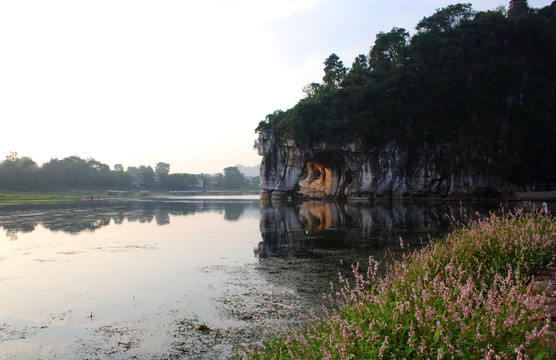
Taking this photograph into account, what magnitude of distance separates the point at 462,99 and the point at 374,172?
1680cm

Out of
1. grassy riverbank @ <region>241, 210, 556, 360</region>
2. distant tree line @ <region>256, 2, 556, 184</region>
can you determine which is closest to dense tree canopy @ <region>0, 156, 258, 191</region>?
distant tree line @ <region>256, 2, 556, 184</region>

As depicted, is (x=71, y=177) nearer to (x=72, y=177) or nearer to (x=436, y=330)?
(x=72, y=177)

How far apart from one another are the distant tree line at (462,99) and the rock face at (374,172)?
148cm

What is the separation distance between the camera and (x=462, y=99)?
55062 millimetres

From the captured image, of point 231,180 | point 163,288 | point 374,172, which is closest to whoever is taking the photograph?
point 163,288

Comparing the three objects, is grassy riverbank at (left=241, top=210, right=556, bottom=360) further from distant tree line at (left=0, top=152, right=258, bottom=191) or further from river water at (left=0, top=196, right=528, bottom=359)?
distant tree line at (left=0, top=152, right=258, bottom=191)

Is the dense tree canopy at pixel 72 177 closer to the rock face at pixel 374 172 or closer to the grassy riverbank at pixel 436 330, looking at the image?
the rock face at pixel 374 172

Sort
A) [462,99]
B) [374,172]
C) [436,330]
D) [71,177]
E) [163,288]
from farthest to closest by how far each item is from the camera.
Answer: [71,177] < [374,172] < [462,99] < [163,288] < [436,330]

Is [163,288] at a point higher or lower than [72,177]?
lower

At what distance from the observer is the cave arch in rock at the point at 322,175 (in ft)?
222

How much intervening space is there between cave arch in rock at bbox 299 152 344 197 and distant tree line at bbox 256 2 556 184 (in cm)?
703

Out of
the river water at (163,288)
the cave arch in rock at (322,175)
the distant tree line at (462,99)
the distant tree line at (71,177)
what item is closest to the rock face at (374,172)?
the cave arch in rock at (322,175)

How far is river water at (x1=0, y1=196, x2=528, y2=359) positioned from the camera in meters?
6.39

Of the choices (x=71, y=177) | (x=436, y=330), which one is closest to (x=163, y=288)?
(x=436, y=330)
